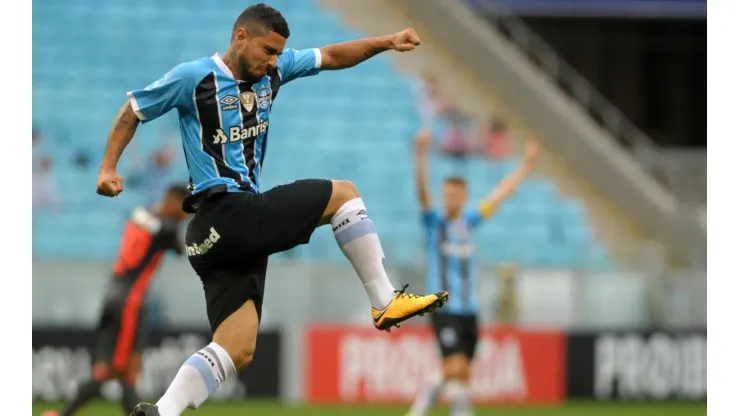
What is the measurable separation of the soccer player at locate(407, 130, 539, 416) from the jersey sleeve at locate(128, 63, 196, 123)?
17.6 ft

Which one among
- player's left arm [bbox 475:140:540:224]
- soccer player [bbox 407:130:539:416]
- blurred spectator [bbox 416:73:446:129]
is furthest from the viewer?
blurred spectator [bbox 416:73:446:129]

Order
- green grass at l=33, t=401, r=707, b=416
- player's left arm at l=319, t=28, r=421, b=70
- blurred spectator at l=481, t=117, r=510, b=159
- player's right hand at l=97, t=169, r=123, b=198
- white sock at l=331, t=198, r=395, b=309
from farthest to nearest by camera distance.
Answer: blurred spectator at l=481, t=117, r=510, b=159, green grass at l=33, t=401, r=707, b=416, player's left arm at l=319, t=28, r=421, b=70, white sock at l=331, t=198, r=395, b=309, player's right hand at l=97, t=169, r=123, b=198

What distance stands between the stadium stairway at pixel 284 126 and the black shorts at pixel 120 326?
7594 mm

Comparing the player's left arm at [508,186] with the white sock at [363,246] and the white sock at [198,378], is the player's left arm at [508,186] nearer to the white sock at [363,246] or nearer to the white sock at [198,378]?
the white sock at [363,246]

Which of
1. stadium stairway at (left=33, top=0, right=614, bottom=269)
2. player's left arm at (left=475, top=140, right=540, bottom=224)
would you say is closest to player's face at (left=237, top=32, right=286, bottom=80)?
player's left arm at (left=475, top=140, right=540, bottom=224)

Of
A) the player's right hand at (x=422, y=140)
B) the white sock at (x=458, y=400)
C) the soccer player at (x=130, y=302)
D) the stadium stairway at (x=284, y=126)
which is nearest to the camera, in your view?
the player's right hand at (x=422, y=140)

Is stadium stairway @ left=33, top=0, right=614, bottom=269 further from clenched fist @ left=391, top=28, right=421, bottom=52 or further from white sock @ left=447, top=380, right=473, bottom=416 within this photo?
clenched fist @ left=391, top=28, right=421, bottom=52

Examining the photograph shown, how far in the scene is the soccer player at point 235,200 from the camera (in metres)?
6.48

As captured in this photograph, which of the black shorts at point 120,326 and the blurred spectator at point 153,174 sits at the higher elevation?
the blurred spectator at point 153,174

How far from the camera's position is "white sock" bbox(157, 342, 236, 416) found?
21.2ft

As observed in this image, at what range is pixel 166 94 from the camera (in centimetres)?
648

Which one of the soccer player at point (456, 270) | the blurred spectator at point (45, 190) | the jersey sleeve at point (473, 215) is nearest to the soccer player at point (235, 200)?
the soccer player at point (456, 270)

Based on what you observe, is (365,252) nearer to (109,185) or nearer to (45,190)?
(109,185)
